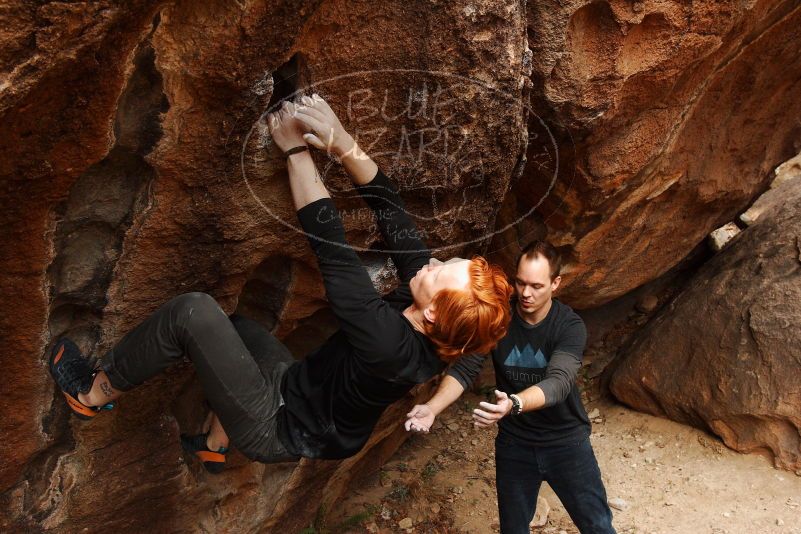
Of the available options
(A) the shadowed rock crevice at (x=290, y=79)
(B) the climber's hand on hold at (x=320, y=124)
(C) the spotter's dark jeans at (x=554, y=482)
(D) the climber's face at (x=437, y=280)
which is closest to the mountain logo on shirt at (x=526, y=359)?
(C) the spotter's dark jeans at (x=554, y=482)

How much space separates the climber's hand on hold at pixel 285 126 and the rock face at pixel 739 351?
12.0ft

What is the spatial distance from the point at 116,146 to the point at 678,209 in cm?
382

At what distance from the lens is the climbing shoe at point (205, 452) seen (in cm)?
320

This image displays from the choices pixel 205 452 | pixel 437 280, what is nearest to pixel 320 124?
pixel 437 280

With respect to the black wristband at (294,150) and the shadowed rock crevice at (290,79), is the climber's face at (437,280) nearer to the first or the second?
the black wristband at (294,150)

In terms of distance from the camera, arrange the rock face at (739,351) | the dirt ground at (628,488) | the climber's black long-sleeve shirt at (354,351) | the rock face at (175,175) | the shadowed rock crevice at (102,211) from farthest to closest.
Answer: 1. the rock face at (739,351)
2. the dirt ground at (628,488)
3. the climber's black long-sleeve shirt at (354,351)
4. the shadowed rock crevice at (102,211)
5. the rock face at (175,175)

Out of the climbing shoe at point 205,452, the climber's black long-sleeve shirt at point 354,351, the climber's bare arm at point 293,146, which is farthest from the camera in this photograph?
the climbing shoe at point 205,452

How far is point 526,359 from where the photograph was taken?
3.35m

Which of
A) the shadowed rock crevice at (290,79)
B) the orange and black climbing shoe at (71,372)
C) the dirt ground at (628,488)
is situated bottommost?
the dirt ground at (628,488)

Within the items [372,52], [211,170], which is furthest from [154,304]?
[372,52]

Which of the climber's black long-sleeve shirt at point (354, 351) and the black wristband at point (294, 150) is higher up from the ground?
the black wristband at point (294, 150)

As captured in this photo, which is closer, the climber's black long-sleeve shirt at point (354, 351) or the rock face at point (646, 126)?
the climber's black long-sleeve shirt at point (354, 351)

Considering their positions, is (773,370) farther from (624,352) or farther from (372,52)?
(372,52)

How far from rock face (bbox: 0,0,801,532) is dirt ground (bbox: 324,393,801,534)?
0.78 metres
